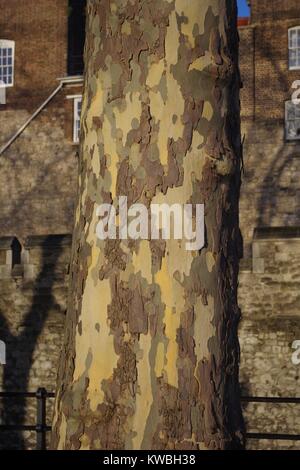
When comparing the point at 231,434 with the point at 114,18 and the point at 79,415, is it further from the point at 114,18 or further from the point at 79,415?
the point at 114,18

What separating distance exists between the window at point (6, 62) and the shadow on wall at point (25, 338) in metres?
17.3

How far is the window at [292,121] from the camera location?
26969 mm

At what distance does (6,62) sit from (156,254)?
2758cm

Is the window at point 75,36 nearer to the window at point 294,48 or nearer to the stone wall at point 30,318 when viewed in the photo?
the window at point 294,48

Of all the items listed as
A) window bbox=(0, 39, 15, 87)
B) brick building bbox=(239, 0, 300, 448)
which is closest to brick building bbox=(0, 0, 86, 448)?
window bbox=(0, 39, 15, 87)

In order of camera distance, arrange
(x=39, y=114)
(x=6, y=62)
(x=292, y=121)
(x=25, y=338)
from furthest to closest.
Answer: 1. (x=6, y=62)
2. (x=39, y=114)
3. (x=292, y=121)
4. (x=25, y=338)

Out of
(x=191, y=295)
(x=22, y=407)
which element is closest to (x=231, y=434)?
(x=191, y=295)

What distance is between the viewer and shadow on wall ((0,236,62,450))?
1403 centimetres

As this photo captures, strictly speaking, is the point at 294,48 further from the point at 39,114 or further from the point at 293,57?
the point at 39,114

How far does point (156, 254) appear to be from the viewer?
160 inches

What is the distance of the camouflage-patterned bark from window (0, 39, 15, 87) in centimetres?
2672

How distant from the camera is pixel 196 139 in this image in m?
4.16

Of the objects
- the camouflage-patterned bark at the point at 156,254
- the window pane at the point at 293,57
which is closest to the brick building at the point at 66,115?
Result: the window pane at the point at 293,57

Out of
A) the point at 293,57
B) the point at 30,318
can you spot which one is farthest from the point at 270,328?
the point at 293,57
